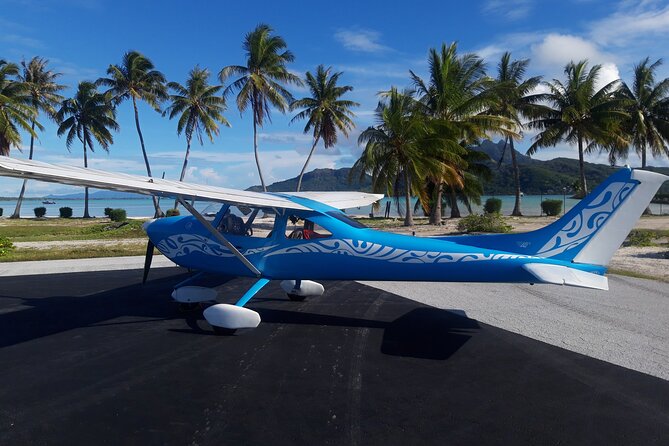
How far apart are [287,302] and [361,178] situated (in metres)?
22.8

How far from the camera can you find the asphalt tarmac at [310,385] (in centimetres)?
386

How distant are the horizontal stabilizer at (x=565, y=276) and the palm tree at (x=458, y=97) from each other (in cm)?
2274

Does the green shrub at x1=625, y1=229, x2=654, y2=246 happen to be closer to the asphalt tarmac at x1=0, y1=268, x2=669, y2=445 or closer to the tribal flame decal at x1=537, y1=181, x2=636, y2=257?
the asphalt tarmac at x1=0, y1=268, x2=669, y2=445

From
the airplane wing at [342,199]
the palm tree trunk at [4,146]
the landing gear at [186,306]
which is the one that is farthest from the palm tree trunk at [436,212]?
the palm tree trunk at [4,146]

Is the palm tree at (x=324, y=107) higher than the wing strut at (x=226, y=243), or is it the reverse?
the palm tree at (x=324, y=107)

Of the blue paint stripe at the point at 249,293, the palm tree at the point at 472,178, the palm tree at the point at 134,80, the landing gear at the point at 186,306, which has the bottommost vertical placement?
the landing gear at the point at 186,306

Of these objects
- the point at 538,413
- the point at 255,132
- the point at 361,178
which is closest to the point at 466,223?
the point at 361,178

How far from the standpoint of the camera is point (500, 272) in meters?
6.21

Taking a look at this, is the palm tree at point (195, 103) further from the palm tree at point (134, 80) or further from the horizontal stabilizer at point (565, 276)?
the horizontal stabilizer at point (565, 276)

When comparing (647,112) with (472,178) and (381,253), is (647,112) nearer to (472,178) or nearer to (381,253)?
(472,178)

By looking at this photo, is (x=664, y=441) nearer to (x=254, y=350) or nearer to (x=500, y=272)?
(x=500, y=272)

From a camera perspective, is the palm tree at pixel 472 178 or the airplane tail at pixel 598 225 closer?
the airplane tail at pixel 598 225

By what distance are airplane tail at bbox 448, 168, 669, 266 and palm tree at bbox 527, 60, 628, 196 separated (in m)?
35.0

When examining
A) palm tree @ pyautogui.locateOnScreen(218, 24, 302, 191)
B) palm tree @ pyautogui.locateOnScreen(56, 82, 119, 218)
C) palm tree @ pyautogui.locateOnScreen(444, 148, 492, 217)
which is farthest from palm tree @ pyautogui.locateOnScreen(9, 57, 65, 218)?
palm tree @ pyautogui.locateOnScreen(444, 148, 492, 217)
